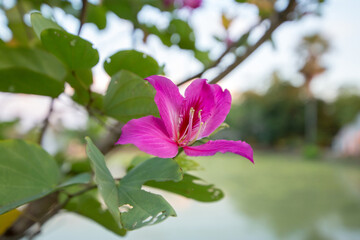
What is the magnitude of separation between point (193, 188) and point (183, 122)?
1.7 inches

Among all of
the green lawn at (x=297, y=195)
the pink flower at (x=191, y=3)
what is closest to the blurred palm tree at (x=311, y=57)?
the green lawn at (x=297, y=195)

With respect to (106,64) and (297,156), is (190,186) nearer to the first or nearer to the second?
(106,64)

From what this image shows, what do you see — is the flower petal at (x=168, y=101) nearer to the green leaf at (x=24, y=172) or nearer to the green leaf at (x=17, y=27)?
the green leaf at (x=24, y=172)

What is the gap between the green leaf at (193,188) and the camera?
6.6 inches

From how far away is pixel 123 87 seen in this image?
0.55 feet

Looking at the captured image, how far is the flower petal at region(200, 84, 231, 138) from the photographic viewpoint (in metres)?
0.14

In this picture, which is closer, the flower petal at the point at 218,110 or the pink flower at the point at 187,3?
the flower petal at the point at 218,110

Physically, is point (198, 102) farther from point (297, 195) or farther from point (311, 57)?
point (311, 57)

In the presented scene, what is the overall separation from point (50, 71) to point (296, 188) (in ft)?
12.6

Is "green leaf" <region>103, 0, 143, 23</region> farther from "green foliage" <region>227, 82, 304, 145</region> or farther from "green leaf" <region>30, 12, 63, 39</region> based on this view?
"green foliage" <region>227, 82, 304, 145</region>

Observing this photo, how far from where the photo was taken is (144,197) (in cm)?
12

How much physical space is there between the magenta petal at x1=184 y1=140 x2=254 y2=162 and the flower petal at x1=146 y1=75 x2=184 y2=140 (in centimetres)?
2

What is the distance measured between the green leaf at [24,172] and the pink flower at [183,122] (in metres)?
0.06

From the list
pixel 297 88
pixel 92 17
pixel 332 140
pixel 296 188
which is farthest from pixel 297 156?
pixel 92 17
